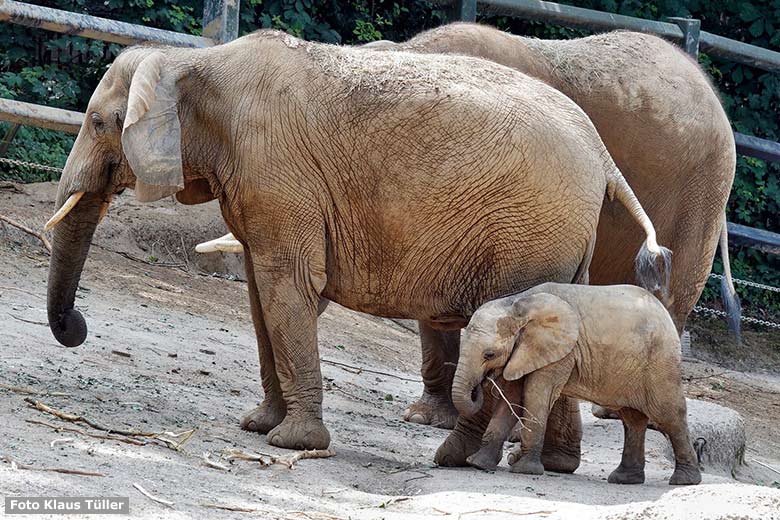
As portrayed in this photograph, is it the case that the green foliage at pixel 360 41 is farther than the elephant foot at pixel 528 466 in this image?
Yes

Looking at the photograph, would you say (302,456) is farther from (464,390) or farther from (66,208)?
(66,208)

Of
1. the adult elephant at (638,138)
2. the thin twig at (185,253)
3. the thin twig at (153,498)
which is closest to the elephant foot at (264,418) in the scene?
the adult elephant at (638,138)

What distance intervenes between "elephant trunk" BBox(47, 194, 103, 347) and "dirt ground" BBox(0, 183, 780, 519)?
0.27m

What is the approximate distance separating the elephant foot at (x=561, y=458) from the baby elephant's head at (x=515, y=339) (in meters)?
0.61

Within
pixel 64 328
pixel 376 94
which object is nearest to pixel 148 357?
pixel 64 328

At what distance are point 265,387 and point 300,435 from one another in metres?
0.61

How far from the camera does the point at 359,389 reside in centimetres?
942

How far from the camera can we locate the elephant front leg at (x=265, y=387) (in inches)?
287

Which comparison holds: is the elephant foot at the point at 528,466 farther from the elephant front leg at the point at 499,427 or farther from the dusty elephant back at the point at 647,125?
the dusty elephant back at the point at 647,125

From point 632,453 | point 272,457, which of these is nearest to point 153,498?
point 272,457

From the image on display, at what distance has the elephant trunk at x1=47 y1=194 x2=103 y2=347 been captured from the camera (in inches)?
288

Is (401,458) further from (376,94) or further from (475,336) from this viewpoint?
(376,94)

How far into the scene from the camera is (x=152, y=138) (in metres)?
6.81

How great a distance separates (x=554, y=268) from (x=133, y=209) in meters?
6.00
